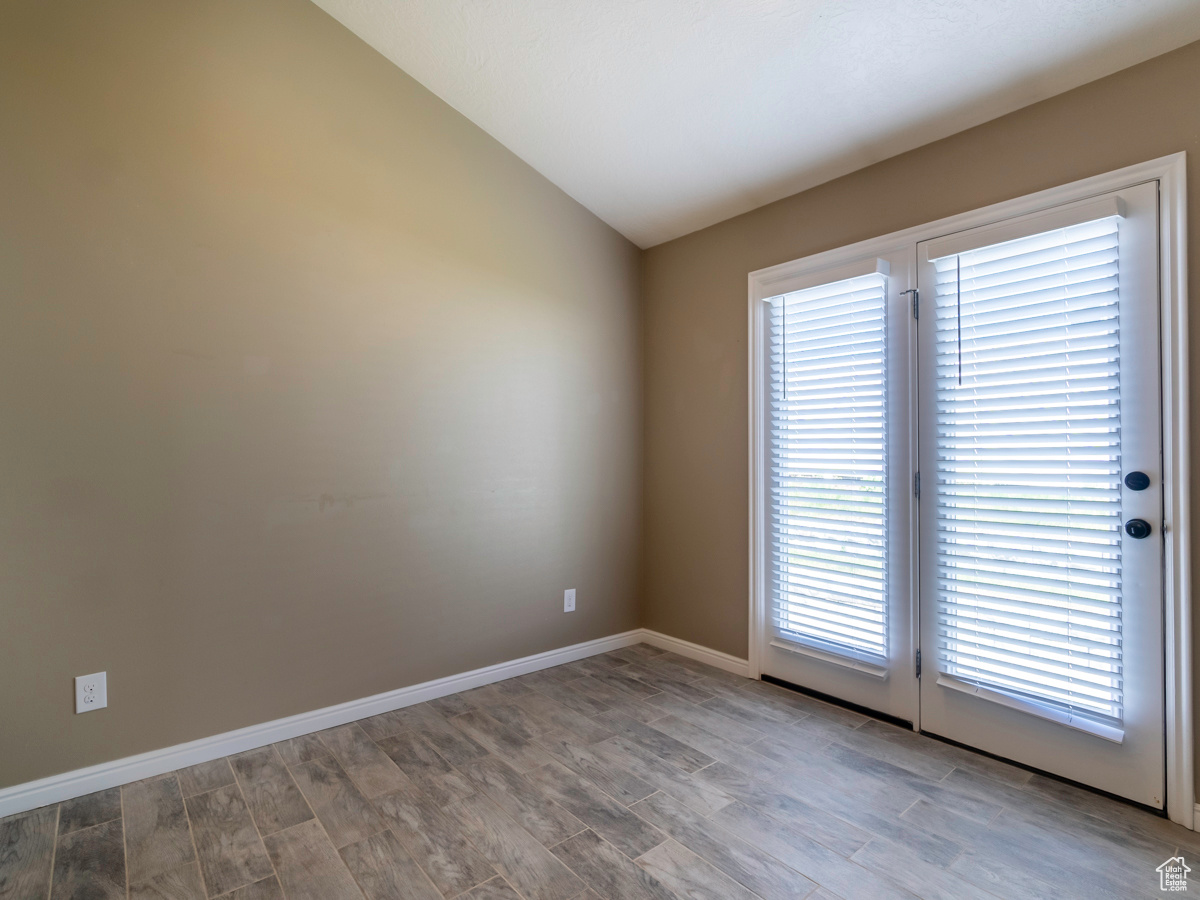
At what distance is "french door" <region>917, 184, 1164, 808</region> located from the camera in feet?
6.46

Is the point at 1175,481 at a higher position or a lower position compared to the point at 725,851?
higher

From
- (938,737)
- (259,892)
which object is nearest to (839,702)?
(938,737)

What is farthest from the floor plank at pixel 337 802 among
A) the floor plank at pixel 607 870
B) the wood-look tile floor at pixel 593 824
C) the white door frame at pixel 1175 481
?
the white door frame at pixel 1175 481

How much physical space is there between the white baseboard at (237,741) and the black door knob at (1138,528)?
2.56 m

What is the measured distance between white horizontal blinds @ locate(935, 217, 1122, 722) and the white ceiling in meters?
0.58

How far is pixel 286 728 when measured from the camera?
2.46 meters

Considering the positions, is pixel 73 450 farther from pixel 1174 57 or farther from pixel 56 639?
pixel 1174 57

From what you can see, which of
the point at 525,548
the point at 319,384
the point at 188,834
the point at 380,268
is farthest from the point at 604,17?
the point at 188,834

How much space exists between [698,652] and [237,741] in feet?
7.44

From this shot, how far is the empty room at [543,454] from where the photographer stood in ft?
6.21

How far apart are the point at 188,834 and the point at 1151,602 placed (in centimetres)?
310

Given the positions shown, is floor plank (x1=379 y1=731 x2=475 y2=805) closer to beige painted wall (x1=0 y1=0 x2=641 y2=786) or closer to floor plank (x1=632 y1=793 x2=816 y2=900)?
beige painted wall (x1=0 y1=0 x2=641 y2=786)

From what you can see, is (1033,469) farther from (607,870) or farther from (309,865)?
(309,865)

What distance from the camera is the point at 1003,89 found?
2.21 metres
